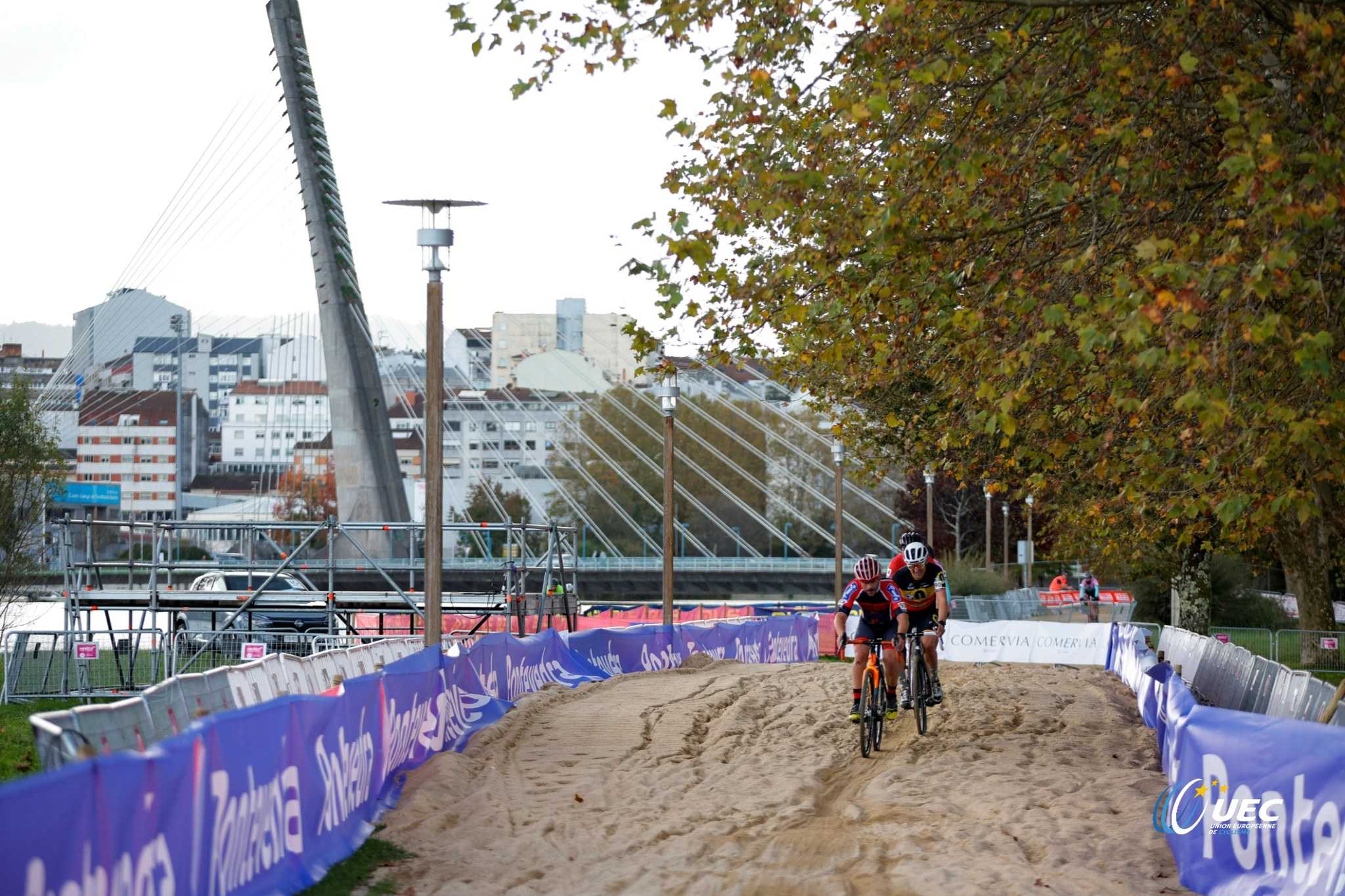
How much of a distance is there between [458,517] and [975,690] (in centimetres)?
8795

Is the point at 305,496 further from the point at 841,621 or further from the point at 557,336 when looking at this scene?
the point at 841,621

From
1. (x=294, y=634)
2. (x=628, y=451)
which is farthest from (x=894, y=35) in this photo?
(x=628, y=451)

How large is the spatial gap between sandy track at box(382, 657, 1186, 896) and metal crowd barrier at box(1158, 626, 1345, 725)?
1.19m

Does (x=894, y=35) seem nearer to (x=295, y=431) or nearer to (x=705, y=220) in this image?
(x=705, y=220)

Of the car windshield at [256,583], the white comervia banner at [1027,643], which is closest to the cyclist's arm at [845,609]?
the white comervia banner at [1027,643]

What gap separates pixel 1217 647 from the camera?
61.0 ft

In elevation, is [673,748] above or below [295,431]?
below

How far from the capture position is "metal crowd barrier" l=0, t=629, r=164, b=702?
73.5 ft

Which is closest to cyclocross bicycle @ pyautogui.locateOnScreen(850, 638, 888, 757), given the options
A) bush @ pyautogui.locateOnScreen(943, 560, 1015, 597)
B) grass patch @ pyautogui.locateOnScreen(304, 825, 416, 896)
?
grass patch @ pyautogui.locateOnScreen(304, 825, 416, 896)

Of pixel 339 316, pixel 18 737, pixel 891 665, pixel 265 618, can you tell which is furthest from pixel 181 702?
pixel 339 316

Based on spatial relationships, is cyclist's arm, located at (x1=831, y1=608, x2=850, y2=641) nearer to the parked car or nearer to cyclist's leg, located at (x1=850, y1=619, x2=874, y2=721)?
cyclist's leg, located at (x1=850, y1=619, x2=874, y2=721)

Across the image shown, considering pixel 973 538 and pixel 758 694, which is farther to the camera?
pixel 973 538

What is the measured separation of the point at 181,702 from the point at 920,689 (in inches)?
300

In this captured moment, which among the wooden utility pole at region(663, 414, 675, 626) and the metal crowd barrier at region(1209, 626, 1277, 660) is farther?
the metal crowd barrier at region(1209, 626, 1277, 660)
